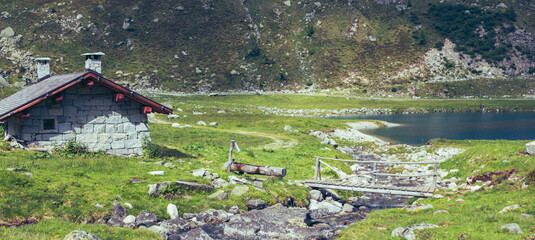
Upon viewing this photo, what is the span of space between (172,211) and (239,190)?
5022 millimetres

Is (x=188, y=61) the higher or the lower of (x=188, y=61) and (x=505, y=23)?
the lower

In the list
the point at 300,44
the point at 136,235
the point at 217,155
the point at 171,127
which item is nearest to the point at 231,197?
the point at 136,235

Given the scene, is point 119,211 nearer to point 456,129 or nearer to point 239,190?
point 239,190

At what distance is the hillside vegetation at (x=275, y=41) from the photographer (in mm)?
146750

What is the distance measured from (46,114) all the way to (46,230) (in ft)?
44.7

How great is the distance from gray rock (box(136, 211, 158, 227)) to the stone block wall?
10711mm

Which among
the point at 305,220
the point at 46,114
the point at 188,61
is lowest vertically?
the point at 305,220

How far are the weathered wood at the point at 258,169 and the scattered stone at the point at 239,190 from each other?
143 inches

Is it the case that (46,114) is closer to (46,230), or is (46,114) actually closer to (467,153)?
(46,230)

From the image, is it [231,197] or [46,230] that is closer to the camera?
[46,230]

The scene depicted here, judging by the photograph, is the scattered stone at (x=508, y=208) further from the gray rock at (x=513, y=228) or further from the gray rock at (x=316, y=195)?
the gray rock at (x=316, y=195)

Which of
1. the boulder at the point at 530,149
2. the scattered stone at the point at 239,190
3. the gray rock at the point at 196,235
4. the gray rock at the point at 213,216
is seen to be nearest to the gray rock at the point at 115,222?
the gray rock at the point at 196,235

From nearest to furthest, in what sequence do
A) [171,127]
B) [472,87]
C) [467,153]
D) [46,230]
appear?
[46,230]
[467,153]
[171,127]
[472,87]

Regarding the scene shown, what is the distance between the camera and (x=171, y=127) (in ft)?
188
